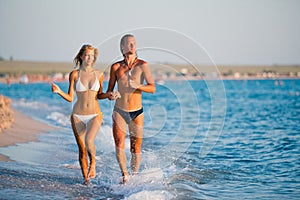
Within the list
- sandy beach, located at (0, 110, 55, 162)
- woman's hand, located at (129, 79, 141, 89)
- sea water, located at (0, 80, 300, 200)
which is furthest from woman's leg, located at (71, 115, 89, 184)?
sandy beach, located at (0, 110, 55, 162)

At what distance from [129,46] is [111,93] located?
85 cm

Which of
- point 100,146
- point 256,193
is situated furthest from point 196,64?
point 100,146

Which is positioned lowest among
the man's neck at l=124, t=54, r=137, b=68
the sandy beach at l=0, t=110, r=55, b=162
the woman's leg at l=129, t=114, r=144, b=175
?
the sandy beach at l=0, t=110, r=55, b=162

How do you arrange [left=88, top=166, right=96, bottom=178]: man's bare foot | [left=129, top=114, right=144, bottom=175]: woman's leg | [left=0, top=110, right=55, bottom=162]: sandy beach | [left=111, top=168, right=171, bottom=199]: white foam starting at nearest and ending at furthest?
[left=111, top=168, right=171, bottom=199]: white foam, [left=129, top=114, right=144, bottom=175]: woman's leg, [left=88, top=166, right=96, bottom=178]: man's bare foot, [left=0, top=110, right=55, bottom=162]: sandy beach

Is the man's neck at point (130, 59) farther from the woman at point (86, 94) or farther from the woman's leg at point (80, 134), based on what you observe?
the woman's leg at point (80, 134)

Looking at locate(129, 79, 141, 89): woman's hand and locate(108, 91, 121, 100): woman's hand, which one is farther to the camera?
locate(129, 79, 141, 89): woman's hand

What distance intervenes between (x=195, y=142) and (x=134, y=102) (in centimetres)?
759

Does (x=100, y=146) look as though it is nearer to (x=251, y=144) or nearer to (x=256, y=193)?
(x=251, y=144)

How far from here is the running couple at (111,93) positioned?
7555 millimetres

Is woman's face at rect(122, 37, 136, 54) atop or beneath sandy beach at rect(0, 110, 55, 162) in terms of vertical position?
atop

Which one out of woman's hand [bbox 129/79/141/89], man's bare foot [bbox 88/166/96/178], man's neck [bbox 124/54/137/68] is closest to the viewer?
woman's hand [bbox 129/79/141/89]

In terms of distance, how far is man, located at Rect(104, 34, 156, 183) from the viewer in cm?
763

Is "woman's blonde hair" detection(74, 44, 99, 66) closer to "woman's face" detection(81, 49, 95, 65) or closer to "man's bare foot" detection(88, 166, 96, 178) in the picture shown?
"woman's face" detection(81, 49, 95, 65)

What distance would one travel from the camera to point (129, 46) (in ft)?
24.9
